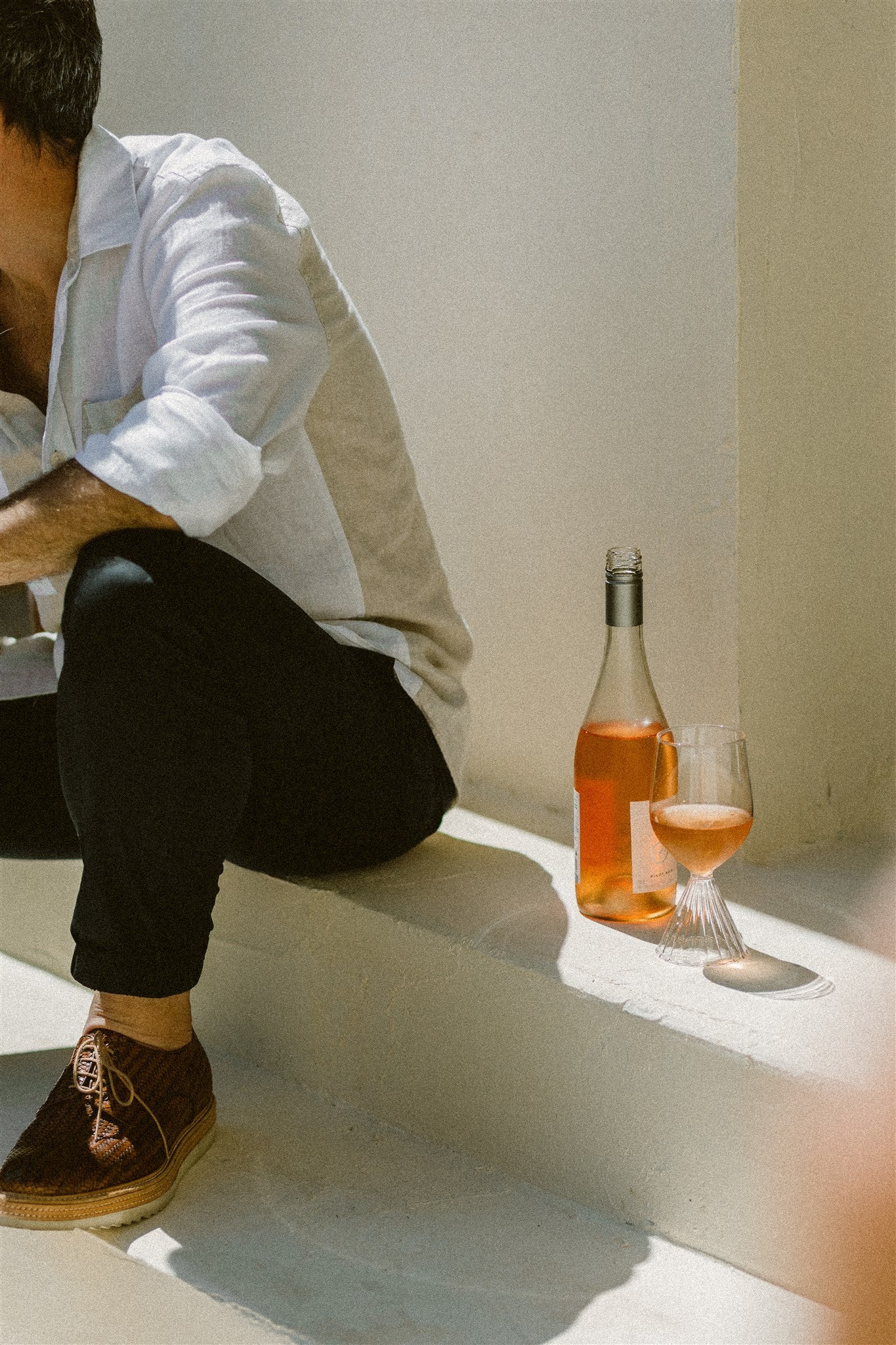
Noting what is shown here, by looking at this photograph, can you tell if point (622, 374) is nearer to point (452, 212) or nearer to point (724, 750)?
point (452, 212)

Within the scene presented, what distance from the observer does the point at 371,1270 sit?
114 cm

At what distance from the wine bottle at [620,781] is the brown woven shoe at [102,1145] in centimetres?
42

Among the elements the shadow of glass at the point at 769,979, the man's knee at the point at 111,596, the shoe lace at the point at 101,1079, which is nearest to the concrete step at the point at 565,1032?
the shadow of glass at the point at 769,979

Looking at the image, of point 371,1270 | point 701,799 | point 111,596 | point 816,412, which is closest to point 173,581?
point 111,596

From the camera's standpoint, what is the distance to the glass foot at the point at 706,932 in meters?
1.25

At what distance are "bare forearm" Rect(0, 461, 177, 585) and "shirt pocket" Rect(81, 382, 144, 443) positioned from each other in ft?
0.53

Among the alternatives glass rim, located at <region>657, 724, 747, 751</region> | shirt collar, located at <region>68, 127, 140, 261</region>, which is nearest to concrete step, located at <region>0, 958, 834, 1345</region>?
glass rim, located at <region>657, 724, 747, 751</region>

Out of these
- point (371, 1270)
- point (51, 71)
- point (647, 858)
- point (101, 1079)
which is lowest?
point (371, 1270)

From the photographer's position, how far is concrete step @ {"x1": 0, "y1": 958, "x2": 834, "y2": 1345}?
1070 millimetres

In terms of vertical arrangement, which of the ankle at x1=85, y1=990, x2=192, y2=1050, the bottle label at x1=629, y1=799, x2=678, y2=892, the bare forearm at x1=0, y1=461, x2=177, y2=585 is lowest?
the ankle at x1=85, y1=990, x2=192, y2=1050

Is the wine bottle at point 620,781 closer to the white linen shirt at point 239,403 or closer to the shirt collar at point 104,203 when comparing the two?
the white linen shirt at point 239,403

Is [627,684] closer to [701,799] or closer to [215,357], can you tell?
[701,799]

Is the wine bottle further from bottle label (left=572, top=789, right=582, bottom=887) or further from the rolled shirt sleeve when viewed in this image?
the rolled shirt sleeve

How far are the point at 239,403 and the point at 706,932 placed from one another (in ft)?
1.98
